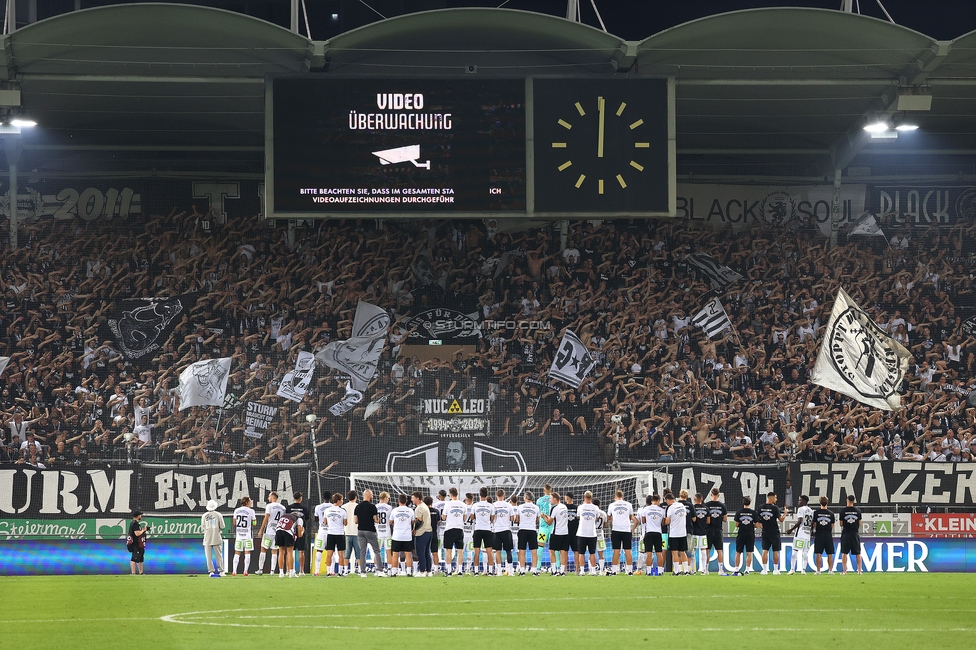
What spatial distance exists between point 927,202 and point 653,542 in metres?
15.5

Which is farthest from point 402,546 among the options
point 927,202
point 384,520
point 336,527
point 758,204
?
point 927,202

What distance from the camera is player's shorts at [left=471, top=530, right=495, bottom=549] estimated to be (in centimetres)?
2188

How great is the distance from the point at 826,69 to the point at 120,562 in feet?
54.1

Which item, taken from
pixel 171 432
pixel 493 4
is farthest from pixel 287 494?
pixel 493 4

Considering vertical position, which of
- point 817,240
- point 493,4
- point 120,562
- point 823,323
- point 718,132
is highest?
point 493,4

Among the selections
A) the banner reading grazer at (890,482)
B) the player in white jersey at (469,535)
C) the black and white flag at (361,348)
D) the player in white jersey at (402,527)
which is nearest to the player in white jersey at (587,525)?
the player in white jersey at (469,535)

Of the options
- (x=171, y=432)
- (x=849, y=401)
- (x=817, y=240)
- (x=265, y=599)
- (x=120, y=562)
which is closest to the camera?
(x=265, y=599)

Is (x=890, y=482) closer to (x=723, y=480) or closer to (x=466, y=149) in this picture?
(x=723, y=480)

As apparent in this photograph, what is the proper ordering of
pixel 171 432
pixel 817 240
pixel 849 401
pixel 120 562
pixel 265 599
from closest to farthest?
pixel 265 599, pixel 120 562, pixel 171 432, pixel 849 401, pixel 817 240

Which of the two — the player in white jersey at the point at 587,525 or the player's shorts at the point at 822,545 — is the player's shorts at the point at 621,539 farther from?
the player's shorts at the point at 822,545

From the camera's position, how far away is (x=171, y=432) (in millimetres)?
27297

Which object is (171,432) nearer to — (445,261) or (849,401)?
(445,261)

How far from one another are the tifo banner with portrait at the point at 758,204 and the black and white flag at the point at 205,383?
39.9 ft

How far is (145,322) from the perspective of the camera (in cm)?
2914
